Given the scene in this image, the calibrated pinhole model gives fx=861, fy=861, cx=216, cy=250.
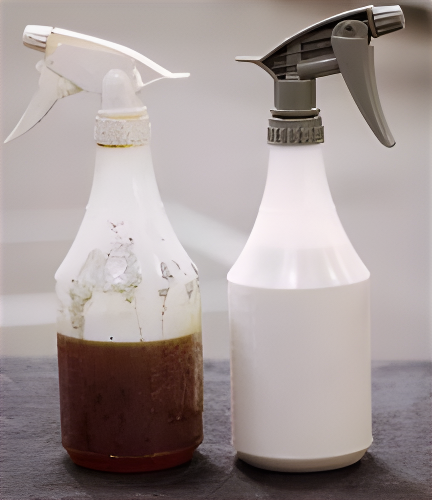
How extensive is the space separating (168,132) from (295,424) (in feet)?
1.96

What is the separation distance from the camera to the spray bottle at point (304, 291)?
1.44ft

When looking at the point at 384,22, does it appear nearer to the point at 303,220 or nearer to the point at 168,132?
the point at 303,220

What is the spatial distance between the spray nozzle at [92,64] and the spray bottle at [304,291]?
6cm

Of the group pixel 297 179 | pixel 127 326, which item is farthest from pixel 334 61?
pixel 127 326

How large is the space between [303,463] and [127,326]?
0.12 m

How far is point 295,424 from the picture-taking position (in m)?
0.45

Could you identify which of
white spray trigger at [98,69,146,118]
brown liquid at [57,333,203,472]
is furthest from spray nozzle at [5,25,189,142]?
brown liquid at [57,333,203,472]

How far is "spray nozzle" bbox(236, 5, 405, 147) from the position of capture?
0.43m

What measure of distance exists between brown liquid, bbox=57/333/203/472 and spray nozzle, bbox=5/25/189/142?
126mm

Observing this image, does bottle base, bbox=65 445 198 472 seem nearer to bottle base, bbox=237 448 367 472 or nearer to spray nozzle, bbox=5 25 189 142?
bottle base, bbox=237 448 367 472

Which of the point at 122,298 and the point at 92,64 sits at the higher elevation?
the point at 92,64

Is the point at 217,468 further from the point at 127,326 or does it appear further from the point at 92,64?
the point at 92,64

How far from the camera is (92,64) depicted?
1.47ft

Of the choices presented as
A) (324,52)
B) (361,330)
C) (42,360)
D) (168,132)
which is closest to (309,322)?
(361,330)
